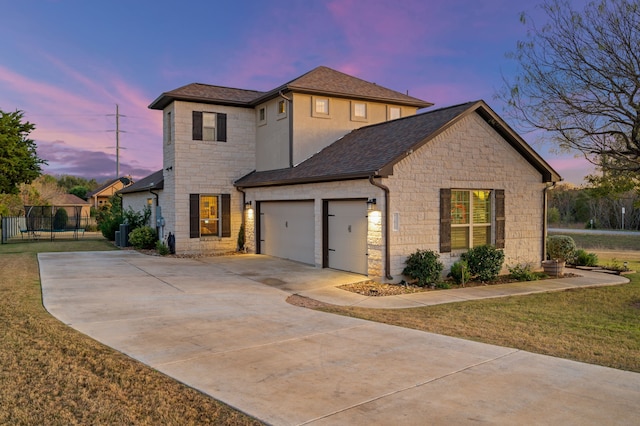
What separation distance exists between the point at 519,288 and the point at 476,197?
2.93m

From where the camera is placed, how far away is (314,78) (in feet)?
57.7

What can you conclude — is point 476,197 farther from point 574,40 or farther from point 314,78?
point 314,78

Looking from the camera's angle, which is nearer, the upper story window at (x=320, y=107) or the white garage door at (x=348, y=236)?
the white garage door at (x=348, y=236)

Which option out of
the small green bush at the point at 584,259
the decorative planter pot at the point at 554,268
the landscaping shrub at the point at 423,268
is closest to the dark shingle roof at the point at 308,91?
the landscaping shrub at the point at 423,268

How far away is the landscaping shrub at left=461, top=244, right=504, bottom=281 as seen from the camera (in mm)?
12500

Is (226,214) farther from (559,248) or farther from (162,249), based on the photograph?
(559,248)

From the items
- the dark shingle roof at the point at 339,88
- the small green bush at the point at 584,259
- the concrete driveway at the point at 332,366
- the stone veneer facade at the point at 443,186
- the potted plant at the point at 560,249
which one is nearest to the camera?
the concrete driveway at the point at 332,366

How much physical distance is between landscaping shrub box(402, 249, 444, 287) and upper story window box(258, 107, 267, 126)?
31.1 ft

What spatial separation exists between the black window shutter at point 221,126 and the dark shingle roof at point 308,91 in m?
0.52

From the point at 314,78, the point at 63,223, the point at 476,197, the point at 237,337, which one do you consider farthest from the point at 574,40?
the point at 63,223

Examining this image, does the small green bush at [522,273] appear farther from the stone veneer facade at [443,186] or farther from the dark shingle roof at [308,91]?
the dark shingle roof at [308,91]

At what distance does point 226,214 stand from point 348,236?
23.7 ft

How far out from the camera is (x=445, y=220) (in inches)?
493

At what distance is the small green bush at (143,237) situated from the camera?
19.8 meters
